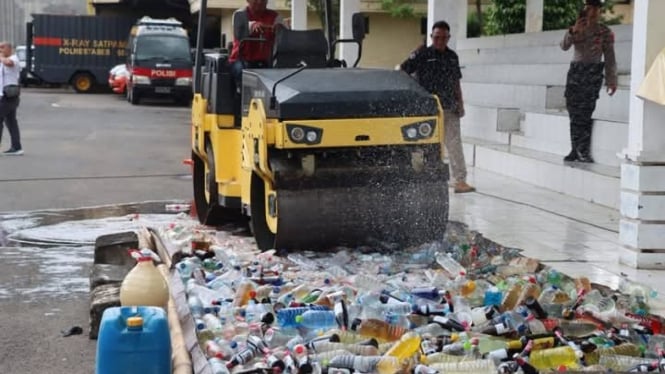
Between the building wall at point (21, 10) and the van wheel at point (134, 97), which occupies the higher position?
→ the building wall at point (21, 10)

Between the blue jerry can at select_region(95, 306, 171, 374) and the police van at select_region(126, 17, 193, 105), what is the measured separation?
93.3ft

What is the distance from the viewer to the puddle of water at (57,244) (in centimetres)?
857

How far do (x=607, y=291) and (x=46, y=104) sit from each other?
89.9 feet

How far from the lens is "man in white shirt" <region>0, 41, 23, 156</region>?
706 inches

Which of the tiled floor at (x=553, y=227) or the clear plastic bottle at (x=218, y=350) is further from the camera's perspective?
the tiled floor at (x=553, y=227)

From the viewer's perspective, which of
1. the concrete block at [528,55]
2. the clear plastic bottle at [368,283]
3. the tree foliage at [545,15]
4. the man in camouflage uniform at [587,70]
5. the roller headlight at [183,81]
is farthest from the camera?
the roller headlight at [183,81]

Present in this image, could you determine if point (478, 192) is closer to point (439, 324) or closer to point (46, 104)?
point (439, 324)

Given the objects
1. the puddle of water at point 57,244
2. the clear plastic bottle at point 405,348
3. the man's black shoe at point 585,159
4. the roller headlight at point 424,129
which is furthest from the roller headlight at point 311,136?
the man's black shoe at point 585,159

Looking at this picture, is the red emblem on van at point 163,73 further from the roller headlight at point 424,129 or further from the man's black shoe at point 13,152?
the roller headlight at point 424,129

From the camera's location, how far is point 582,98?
12070 mm

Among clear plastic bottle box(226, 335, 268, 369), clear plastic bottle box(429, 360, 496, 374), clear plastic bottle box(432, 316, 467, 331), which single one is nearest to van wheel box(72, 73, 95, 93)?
clear plastic bottle box(432, 316, 467, 331)

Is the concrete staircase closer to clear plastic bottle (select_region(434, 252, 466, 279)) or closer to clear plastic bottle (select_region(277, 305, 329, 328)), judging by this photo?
clear plastic bottle (select_region(434, 252, 466, 279))

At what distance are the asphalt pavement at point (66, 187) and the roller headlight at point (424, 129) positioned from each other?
9.32 feet

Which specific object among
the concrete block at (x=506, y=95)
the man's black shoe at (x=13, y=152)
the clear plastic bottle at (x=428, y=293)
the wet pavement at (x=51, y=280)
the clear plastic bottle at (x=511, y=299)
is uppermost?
the concrete block at (x=506, y=95)
